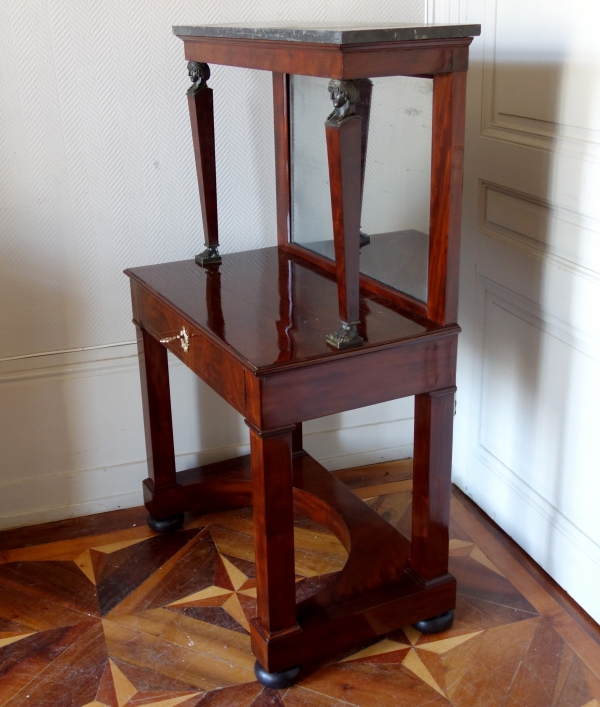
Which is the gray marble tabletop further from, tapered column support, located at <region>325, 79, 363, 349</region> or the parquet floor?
the parquet floor

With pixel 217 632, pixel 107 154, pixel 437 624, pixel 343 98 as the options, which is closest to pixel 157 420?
pixel 217 632

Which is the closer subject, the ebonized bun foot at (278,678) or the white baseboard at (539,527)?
the ebonized bun foot at (278,678)

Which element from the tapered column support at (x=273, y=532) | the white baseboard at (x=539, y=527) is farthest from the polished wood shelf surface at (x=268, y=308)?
the white baseboard at (x=539, y=527)

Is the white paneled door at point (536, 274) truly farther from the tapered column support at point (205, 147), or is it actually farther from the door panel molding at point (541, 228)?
the tapered column support at point (205, 147)

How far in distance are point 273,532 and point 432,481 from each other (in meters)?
0.36

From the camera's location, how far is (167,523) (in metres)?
2.24

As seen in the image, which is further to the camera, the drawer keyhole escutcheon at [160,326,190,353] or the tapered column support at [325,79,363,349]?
the drawer keyhole escutcheon at [160,326,190,353]

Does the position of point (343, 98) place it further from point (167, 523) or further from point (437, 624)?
point (167, 523)

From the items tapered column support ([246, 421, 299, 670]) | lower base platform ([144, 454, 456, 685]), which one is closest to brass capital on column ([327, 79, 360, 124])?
tapered column support ([246, 421, 299, 670])

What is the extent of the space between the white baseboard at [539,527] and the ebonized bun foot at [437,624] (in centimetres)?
31

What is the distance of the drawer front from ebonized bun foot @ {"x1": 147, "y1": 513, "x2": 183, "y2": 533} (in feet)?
1.82

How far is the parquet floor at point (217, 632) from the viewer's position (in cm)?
167

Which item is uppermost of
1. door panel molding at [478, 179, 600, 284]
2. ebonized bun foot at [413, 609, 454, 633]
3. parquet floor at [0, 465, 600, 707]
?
door panel molding at [478, 179, 600, 284]

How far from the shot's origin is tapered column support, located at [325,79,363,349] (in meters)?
1.37
